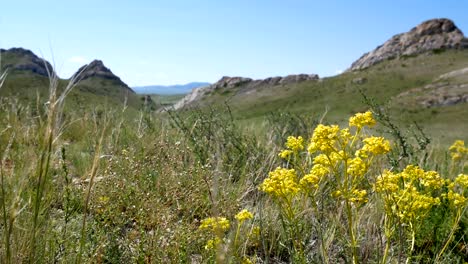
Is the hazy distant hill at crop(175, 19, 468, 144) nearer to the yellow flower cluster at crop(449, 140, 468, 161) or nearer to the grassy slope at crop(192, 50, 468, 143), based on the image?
the grassy slope at crop(192, 50, 468, 143)

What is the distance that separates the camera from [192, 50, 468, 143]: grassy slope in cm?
2961

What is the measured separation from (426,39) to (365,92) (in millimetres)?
30234

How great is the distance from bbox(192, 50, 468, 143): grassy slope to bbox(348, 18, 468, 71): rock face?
5.31 metres

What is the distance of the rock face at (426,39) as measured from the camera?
196 feet

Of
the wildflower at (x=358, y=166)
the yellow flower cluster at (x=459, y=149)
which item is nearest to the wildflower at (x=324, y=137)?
the wildflower at (x=358, y=166)

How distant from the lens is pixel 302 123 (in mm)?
6691

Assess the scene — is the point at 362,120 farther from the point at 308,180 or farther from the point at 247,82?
the point at 247,82

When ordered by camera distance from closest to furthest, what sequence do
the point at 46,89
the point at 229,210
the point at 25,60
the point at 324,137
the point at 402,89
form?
the point at 324,137 → the point at 229,210 → the point at 46,89 → the point at 402,89 → the point at 25,60

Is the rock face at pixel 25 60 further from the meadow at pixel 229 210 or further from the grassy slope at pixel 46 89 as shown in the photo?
the meadow at pixel 229 210

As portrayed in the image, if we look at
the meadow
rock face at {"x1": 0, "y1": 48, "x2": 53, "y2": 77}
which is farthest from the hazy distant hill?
rock face at {"x1": 0, "y1": 48, "x2": 53, "y2": 77}

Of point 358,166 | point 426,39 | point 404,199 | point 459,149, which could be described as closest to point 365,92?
point 426,39

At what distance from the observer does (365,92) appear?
4106cm

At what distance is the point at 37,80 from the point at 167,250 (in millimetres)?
53457

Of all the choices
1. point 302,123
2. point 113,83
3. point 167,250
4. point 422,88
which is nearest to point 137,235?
point 167,250
